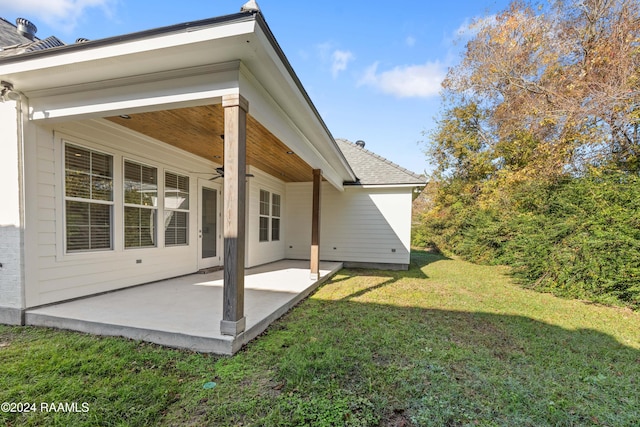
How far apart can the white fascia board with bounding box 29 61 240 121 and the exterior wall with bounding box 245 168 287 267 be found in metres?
3.65

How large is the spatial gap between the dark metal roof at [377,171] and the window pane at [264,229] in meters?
3.08

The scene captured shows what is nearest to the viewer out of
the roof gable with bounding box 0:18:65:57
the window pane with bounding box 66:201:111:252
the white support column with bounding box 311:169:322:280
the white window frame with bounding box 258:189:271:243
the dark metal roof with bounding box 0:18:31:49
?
the roof gable with bounding box 0:18:65:57

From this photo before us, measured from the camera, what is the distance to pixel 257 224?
731 centimetres

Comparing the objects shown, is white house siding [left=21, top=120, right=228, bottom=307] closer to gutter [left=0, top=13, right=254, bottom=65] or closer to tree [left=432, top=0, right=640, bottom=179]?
gutter [left=0, top=13, right=254, bottom=65]

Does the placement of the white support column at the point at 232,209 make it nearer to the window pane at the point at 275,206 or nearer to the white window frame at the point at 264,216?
the white window frame at the point at 264,216

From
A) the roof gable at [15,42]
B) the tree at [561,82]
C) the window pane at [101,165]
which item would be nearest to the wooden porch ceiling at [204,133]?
the window pane at [101,165]

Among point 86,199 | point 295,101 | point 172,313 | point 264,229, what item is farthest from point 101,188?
point 264,229

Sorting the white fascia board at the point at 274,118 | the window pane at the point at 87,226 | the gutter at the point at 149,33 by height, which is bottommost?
the window pane at the point at 87,226

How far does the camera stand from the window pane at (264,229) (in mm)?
7730

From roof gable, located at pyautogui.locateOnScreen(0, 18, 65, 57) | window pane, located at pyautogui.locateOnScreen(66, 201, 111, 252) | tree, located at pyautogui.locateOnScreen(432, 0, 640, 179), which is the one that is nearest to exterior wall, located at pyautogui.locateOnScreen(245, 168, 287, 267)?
window pane, located at pyautogui.locateOnScreen(66, 201, 111, 252)

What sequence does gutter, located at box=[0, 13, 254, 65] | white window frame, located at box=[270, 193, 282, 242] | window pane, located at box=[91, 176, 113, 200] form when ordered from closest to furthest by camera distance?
gutter, located at box=[0, 13, 254, 65]
window pane, located at box=[91, 176, 113, 200]
white window frame, located at box=[270, 193, 282, 242]

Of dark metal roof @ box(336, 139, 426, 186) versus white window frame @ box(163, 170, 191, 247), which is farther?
dark metal roof @ box(336, 139, 426, 186)

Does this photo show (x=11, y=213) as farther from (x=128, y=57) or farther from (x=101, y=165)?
(x=128, y=57)

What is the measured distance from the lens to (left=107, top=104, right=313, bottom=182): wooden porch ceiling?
3.61 m
